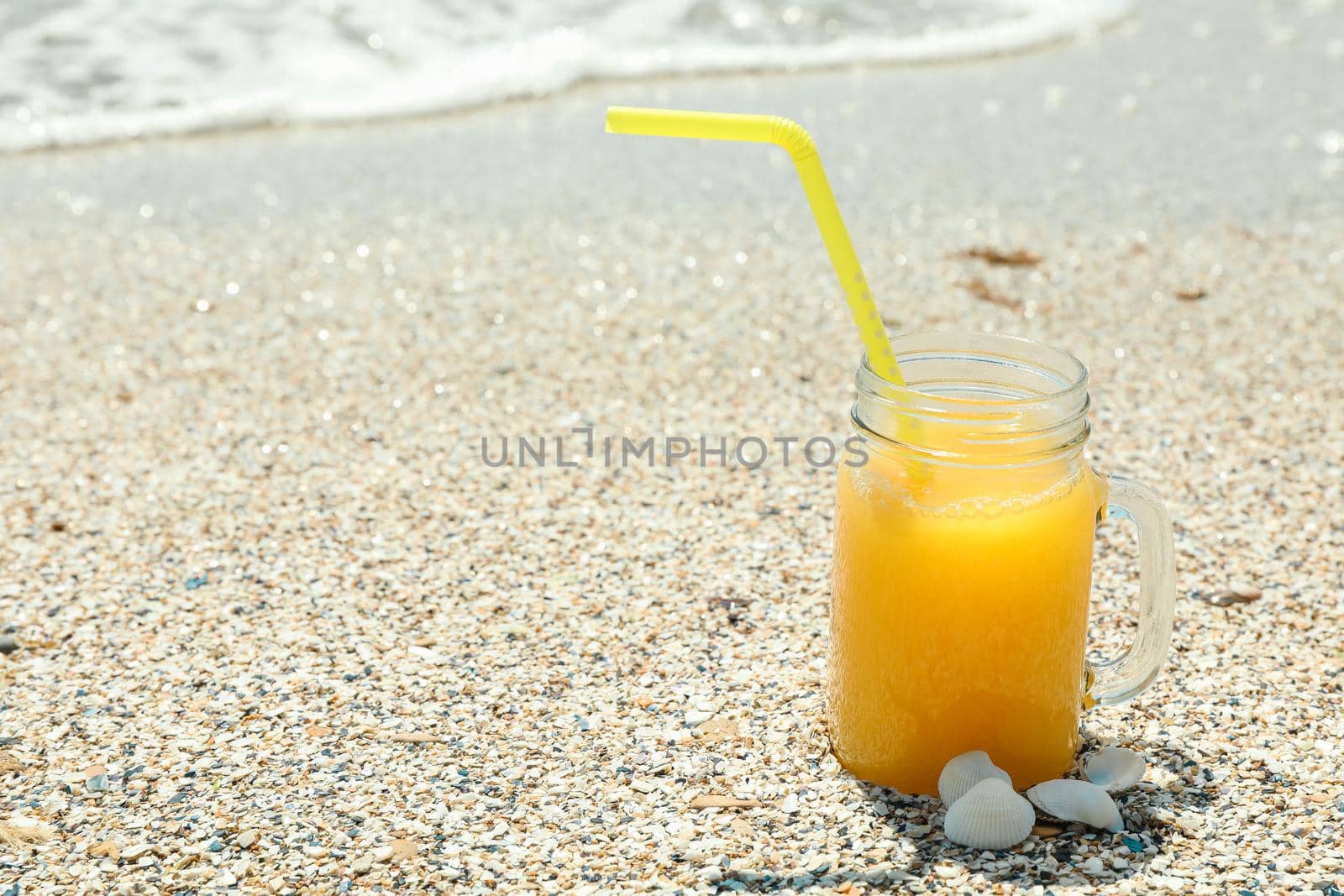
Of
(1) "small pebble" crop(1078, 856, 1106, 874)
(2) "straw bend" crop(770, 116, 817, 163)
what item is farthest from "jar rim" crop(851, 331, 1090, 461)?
(1) "small pebble" crop(1078, 856, 1106, 874)

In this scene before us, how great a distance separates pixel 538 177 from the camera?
5008 millimetres

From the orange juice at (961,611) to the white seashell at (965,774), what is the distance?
30 millimetres

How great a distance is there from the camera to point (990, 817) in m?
1.77

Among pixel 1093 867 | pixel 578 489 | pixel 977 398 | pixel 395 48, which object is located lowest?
pixel 1093 867

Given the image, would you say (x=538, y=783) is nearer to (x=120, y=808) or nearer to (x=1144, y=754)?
(x=120, y=808)

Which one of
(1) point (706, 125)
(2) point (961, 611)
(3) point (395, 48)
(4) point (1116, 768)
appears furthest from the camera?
(3) point (395, 48)

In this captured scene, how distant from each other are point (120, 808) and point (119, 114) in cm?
476

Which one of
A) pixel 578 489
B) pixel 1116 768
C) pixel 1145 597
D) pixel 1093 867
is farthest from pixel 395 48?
pixel 1093 867

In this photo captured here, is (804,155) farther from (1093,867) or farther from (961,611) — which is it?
(1093,867)

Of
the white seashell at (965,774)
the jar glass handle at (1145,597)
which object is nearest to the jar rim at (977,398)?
the jar glass handle at (1145,597)

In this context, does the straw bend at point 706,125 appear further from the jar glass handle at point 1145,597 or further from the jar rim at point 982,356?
the jar glass handle at point 1145,597

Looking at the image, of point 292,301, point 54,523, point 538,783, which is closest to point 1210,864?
point 538,783

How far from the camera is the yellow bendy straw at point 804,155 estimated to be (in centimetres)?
Result: 166

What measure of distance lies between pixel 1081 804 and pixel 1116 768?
0.48 feet
